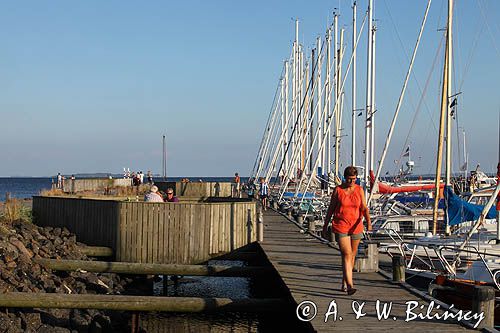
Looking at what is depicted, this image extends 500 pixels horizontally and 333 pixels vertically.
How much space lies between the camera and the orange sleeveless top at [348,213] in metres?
11.2

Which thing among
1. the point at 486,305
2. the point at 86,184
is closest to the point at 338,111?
the point at 86,184

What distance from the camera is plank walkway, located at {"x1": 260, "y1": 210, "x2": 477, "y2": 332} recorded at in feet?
32.0

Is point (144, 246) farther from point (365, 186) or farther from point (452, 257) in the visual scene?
point (365, 186)

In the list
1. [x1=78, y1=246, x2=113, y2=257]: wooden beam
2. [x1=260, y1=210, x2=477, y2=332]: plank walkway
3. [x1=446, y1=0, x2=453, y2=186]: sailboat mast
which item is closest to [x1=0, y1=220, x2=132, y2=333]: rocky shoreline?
[x1=78, y1=246, x2=113, y2=257]: wooden beam

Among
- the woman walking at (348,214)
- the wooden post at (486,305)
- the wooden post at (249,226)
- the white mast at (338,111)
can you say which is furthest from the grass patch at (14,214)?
the white mast at (338,111)

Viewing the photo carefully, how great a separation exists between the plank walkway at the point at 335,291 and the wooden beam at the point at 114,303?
1.43 meters

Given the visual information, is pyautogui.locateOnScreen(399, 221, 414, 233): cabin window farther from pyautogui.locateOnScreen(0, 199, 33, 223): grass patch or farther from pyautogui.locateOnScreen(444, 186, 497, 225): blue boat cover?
pyautogui.locateOnScreen(0, 199, 33, 223): grass patch

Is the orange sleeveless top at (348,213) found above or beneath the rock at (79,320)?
above

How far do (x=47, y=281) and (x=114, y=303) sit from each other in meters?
3.69

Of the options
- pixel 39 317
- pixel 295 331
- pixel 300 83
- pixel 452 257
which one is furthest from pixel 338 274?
pixel 300 83

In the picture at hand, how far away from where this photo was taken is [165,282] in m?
19.5

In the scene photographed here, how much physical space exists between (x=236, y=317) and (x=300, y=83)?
1450 inches

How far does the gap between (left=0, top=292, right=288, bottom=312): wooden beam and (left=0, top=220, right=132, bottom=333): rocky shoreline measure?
1.45 ft

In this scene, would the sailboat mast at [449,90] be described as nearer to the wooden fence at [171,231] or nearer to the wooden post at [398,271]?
the wooden fence at [171,231]
